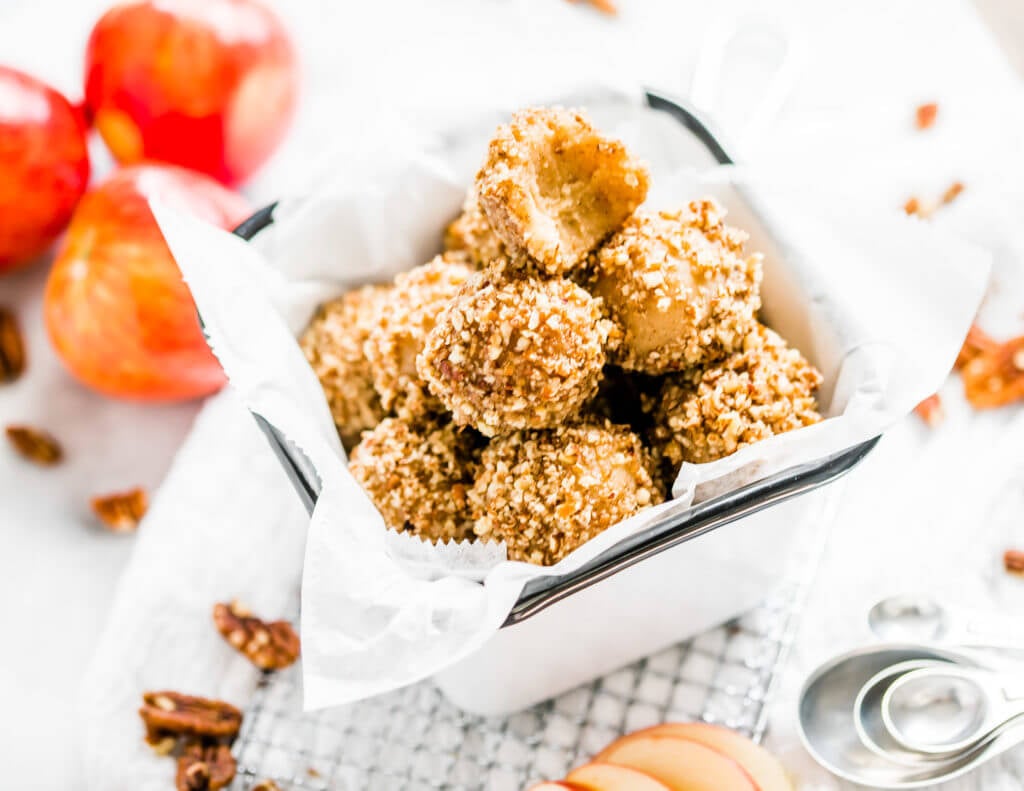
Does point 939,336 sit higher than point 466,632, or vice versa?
point 939,336

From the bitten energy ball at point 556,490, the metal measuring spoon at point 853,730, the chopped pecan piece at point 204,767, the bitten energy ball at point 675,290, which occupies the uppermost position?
the bitten energy ball at point 675,290

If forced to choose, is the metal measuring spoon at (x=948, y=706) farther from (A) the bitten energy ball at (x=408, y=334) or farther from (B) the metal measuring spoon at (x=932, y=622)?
(A) the bitten energy ball at (x=408, y=334)

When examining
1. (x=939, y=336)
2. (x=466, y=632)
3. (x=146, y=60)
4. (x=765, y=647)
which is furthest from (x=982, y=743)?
(x=146, y=60)

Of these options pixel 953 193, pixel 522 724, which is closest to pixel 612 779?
pixel 522 724

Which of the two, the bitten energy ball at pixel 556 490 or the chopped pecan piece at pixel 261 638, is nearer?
the bitten energy ball at pixel 556 490

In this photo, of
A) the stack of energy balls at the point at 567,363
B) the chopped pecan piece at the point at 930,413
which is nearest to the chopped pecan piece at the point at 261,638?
the stack of energy balls at the point at 567,363

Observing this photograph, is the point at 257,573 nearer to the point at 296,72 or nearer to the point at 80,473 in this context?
the point at 80,473

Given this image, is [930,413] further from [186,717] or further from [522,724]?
[186,717]
